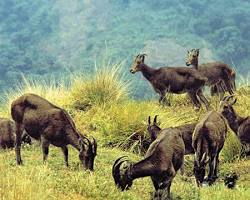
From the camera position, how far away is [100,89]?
685 inches

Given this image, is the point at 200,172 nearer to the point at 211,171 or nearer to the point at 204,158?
the point at 204,158

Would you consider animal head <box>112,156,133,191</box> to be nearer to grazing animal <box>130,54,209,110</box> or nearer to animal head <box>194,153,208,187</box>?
animal head <box>194,153,208,187</box>

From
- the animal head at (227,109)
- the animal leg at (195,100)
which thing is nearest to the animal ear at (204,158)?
the animal head at (227,109)

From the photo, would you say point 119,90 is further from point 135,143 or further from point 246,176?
point 246,176

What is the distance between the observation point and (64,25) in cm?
5497

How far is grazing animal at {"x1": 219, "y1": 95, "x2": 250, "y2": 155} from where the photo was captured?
12789mm

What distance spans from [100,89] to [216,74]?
118 inches

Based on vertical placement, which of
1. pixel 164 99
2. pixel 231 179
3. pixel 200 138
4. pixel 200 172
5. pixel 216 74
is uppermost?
pixel 200 138

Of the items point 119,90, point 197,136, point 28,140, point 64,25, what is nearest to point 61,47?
point 64,25

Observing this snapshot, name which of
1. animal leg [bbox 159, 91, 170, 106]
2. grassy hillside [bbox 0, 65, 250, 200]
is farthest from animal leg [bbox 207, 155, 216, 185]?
animal leg [bbox 159, 91, 170, 106]

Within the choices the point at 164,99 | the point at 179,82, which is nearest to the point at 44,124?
the point at 179,82

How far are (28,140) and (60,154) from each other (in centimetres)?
147

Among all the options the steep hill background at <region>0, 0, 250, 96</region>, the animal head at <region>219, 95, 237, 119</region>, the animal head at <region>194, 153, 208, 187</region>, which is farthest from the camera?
the steep hill background at <region>0, 0, 250, 96</region>

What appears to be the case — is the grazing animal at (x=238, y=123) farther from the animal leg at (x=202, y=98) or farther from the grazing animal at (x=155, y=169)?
the grazing animal at (x=155, y=169)
